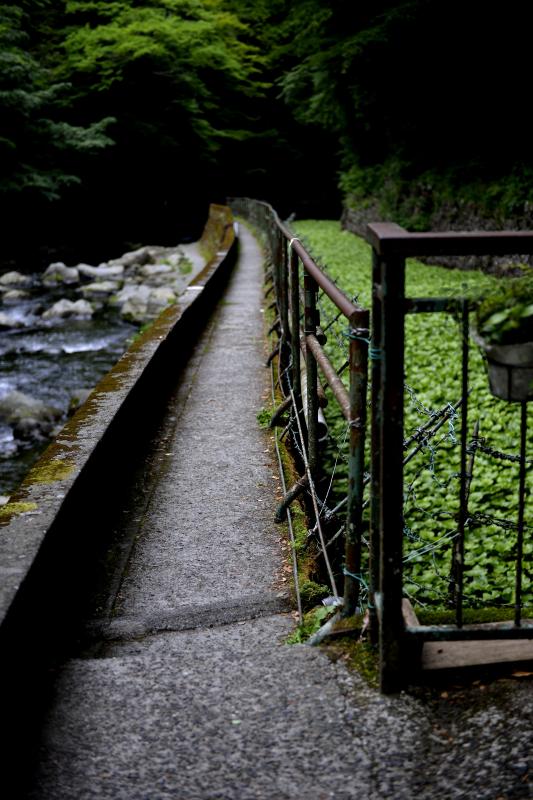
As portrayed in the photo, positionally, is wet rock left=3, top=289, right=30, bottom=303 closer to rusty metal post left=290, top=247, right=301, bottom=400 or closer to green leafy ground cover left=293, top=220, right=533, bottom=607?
green leafy ground cover left=293, top=220, right=533, bottom=607

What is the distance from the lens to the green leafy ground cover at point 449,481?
455cm

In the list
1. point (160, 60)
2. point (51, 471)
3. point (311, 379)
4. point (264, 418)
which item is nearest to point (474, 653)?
point (311, 379)

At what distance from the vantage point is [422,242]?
7.59 feet

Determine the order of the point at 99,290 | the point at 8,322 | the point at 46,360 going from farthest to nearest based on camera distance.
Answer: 1. the point at 99,290
2. the point at 8,322
3. the point at 46,360

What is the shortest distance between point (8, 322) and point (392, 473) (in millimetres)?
16149

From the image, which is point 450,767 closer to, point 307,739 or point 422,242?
point 307,739

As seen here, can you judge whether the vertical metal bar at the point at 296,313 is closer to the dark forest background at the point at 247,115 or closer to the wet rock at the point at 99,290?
the dark forest background at the point at 247,115

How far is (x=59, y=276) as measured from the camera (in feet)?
80.9

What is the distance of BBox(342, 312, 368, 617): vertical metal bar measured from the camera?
2.78 m

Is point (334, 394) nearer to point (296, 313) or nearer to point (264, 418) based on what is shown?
point (296, 313)

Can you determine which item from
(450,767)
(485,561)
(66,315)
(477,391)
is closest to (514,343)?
(450,767)

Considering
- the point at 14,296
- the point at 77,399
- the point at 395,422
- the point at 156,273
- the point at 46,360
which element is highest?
the point at 395,422

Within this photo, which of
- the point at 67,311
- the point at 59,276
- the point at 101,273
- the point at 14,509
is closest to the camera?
the point at 14,509

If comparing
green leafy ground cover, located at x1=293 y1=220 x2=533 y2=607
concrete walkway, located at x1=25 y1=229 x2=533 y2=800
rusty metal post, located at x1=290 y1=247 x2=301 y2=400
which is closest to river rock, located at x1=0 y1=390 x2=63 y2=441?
green leafy ground cover, located at x1=293 y1=220 x2=533 y2=607
